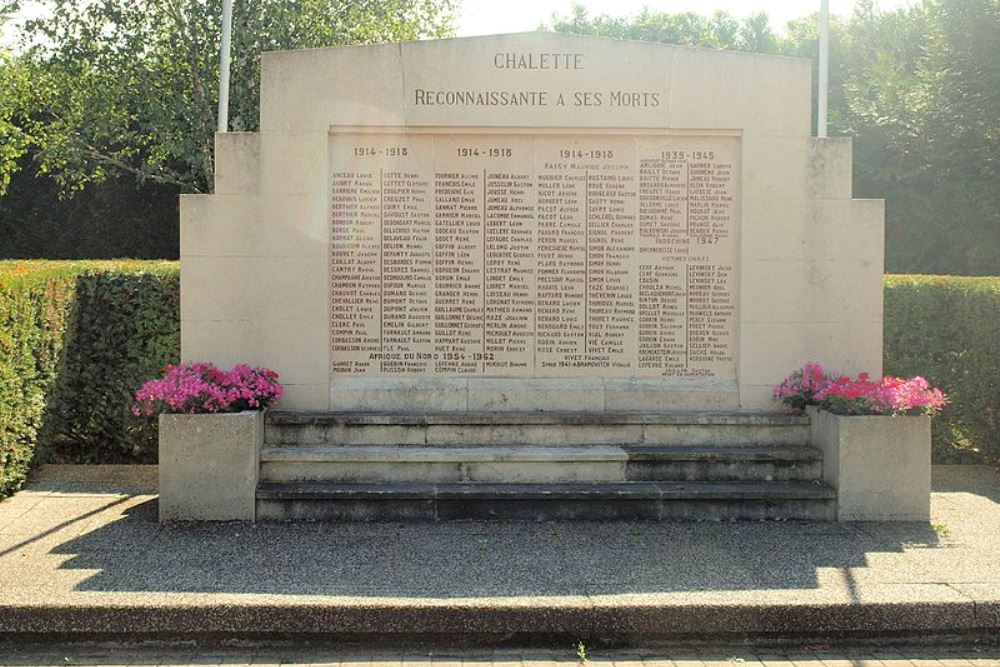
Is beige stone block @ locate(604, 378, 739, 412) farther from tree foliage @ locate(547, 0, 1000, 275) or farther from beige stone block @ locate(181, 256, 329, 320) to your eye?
tree foliage @ locate(547, 0, 1000, 275)

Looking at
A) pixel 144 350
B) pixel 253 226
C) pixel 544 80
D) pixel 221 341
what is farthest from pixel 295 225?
pixel 144 350

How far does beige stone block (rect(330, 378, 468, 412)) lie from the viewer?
8.48m

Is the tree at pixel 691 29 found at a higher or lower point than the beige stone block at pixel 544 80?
higher

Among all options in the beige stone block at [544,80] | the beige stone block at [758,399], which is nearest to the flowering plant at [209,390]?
the beige stone block at [544,80]

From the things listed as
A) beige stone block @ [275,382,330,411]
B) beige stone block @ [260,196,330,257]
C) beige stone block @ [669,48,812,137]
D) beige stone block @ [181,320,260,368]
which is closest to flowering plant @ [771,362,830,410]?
beige stone block @ [669,48,812,137]

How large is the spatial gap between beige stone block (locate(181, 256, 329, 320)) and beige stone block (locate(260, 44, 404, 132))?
121cm

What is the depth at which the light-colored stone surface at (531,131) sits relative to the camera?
8359 millimetres

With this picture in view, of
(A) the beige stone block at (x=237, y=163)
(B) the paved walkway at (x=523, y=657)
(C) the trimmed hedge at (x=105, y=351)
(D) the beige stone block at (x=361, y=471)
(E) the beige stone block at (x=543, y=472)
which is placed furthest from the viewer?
(C) the trimmed hedge at (x=105, y=351)

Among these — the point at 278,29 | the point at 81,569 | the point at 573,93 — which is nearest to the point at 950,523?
the point at 573,93

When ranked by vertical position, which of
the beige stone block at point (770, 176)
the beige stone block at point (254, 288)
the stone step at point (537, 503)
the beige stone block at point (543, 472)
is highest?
the beige stone block at point (770, 176)

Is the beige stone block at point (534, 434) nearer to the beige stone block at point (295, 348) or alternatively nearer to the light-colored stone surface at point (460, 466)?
the light-colored stone surface at point (460, 466)

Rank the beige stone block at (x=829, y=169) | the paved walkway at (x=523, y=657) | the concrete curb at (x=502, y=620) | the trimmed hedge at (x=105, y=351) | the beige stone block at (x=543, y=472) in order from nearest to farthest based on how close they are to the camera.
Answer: the paved walkway at (x=523, y=657), the concrete curb at (x=502, y=620), the beige stone block at (x=543, y=472), the beige stone block at (x=829, y=169), the trimmed hedge at (x=105, y=351)

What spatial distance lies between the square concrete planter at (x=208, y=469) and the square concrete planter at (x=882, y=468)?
477cm

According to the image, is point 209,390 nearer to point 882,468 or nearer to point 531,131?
point 531,131
